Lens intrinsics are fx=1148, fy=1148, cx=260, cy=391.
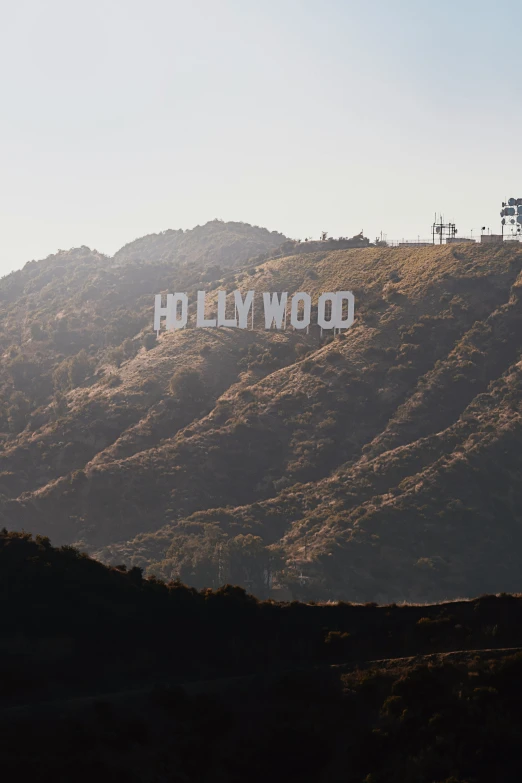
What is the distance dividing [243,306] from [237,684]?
108326 mm

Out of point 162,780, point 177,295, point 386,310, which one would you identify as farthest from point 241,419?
point 162,780

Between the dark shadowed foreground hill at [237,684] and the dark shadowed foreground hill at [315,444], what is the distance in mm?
57593

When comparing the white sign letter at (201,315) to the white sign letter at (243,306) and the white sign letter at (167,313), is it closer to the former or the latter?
the white sign letter at (243,306)

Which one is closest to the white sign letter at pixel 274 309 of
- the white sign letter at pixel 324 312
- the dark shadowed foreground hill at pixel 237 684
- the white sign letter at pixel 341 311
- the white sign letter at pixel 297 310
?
the white sign letter at pixel 297 310

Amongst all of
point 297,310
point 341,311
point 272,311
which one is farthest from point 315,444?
point 272,311

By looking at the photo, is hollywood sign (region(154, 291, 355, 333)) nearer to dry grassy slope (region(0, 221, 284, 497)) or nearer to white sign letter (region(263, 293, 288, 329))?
white sign letter (region(263, 293, 288, 329))

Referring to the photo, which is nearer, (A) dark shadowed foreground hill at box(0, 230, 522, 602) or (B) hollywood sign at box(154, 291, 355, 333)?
(A) dark shadowed foreground hill at box(0, 230, 522, 602)

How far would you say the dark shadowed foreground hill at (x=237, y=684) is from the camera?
3450 cm

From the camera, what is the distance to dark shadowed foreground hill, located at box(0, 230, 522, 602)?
349ft

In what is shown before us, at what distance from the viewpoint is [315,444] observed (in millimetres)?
121750

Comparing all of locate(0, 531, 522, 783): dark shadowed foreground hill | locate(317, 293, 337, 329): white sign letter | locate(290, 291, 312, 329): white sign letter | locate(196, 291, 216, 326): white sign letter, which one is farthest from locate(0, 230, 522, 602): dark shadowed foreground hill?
locate(0, 531, 522, 783): dark shadowed foreground hill

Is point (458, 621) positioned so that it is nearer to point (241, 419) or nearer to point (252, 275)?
point (241, 419)

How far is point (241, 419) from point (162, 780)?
92.6 m

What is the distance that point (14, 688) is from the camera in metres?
37.8
